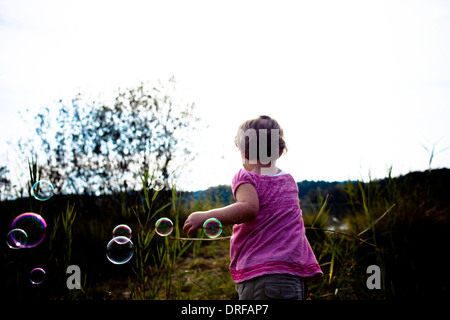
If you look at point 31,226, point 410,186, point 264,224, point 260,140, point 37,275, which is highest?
point 260,140

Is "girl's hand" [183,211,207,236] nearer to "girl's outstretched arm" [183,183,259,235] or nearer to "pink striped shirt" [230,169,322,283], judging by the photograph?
"girl's outstretched arm" [183,183,259,235]

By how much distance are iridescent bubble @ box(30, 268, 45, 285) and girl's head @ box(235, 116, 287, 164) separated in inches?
64.0

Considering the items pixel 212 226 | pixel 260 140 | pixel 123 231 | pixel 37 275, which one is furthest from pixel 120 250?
pixel 260 140

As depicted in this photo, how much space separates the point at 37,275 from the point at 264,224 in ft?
5.44

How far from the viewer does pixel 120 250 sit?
236 cm

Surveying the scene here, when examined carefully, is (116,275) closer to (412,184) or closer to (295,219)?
(295,219)

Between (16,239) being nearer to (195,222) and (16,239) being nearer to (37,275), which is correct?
(37,275)

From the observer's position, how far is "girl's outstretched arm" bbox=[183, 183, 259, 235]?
1.67 metres

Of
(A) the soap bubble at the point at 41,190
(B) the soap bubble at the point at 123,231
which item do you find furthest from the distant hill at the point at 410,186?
(A) the soap bubble at the point at 41,190

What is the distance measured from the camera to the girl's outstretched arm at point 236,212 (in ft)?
5.47

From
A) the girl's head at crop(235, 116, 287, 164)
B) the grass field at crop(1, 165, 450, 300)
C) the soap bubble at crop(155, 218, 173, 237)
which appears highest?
the girl's head at crop(235, 116, 287, 164)

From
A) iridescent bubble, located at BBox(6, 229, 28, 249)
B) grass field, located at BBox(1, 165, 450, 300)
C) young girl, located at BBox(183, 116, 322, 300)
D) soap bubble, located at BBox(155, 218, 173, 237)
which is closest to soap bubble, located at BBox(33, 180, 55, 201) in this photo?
grass field, located at BBox(1, 165, 450, 300)
